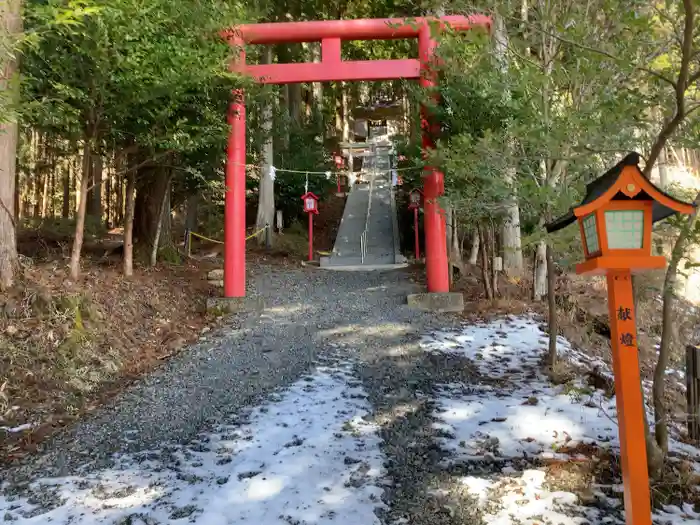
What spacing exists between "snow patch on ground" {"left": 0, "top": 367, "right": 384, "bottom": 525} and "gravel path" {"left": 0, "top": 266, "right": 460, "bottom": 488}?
0.31m

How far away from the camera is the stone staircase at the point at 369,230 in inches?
490

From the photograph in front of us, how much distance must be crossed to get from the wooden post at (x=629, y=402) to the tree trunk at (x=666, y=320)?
18.6 inches

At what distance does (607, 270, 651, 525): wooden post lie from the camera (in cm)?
226

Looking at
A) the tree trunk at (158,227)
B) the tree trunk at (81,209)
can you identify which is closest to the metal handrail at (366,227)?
the tree trunk at (158,227)

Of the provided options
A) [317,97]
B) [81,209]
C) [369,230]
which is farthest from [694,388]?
[317,97]

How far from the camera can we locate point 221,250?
1226 centimetres

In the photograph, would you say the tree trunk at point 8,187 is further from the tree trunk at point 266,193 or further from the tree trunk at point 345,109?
the tree trunk at point 345,109

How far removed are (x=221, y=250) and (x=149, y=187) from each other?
370 cm

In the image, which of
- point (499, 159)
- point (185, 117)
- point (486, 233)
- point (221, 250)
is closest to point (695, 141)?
point (499, 159)

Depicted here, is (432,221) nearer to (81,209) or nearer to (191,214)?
(81,209)

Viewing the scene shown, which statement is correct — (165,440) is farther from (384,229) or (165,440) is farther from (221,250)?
(384,229)

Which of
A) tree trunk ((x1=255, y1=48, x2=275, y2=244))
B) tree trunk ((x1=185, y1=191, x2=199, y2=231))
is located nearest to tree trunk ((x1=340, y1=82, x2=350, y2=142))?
tree trunk ((x1=255, y1=48, x2=275, y2=244))

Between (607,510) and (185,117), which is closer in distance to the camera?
(607,510)

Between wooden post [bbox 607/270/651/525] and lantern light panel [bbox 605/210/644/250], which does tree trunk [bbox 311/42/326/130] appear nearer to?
lantern light panel [bbox 605/210/644/250]
